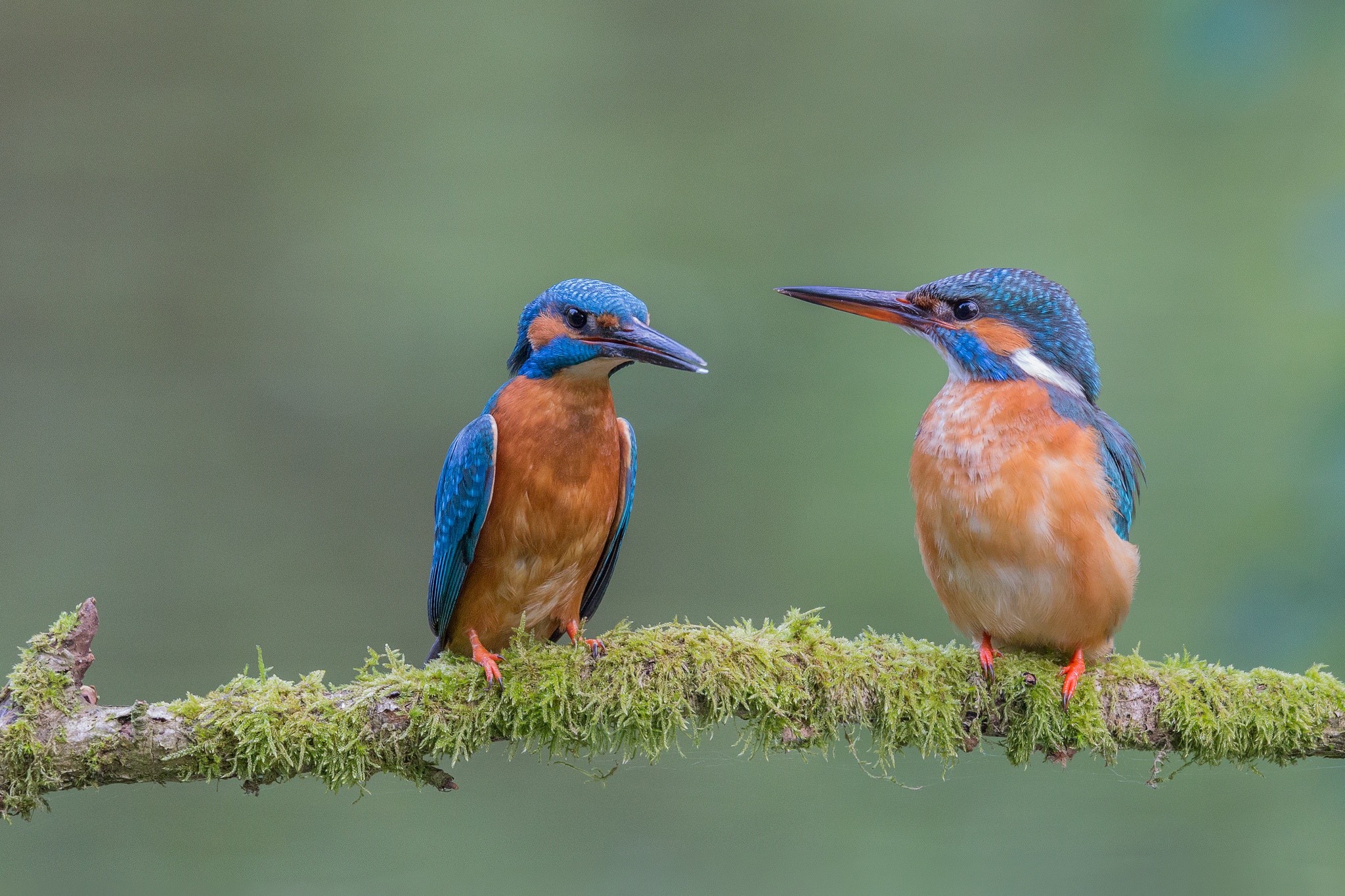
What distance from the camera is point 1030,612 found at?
2.30 metres

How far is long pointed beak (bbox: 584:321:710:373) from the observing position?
2.23 meters

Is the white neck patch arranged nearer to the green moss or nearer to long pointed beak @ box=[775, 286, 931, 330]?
long pointed beak @ box=[775, 286, 931, 330]

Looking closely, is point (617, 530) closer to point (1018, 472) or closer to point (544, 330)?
point (544, 330)

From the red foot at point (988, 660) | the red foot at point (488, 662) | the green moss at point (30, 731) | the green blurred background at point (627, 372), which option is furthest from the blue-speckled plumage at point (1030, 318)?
the green blurred background at point (627, 372)

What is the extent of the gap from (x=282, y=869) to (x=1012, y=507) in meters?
4.78

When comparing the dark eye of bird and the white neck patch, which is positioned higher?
the dark eye of bird

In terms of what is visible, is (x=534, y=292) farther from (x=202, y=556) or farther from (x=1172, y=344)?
(x=1172, y=344)

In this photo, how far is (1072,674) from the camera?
2.30 meters

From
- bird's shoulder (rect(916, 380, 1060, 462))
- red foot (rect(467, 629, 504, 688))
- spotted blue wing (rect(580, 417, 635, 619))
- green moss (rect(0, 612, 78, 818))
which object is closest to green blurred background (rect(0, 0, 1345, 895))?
spotted blue wing (rect(580, 417, 635, 619))

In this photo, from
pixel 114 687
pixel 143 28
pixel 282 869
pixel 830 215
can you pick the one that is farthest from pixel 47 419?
pixel 830 215

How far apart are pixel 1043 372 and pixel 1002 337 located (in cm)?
12

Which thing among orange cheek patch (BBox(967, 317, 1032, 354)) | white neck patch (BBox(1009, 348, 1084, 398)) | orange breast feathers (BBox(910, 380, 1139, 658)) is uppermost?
orange cheek patch (BBox(967, 317, 1032, 354))

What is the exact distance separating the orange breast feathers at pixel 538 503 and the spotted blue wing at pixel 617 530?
0.34ft

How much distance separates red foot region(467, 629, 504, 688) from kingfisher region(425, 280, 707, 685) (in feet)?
0.10
